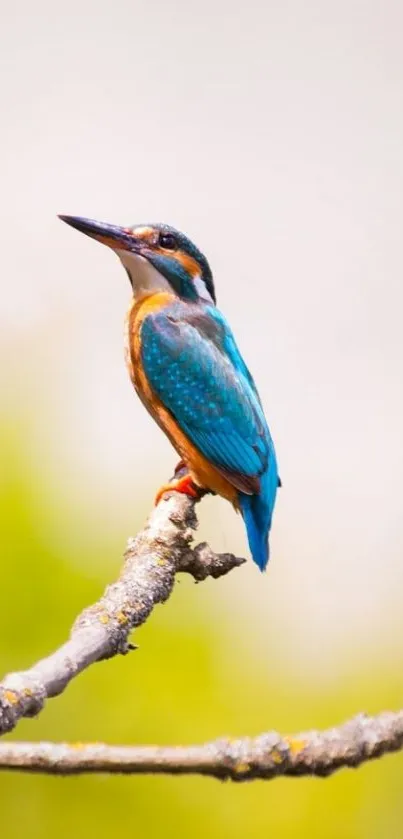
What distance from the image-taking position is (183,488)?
7.61ft

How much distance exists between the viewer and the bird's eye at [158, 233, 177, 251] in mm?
2406

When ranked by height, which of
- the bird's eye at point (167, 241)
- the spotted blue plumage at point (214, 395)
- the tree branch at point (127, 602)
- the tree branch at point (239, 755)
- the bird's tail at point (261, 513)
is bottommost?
A: the tree branch at point (239, 755)

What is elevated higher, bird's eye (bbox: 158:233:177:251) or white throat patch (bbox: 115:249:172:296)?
bird's eye (bbox: 158:233:177:251)

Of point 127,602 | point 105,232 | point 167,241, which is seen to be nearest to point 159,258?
point 167,241

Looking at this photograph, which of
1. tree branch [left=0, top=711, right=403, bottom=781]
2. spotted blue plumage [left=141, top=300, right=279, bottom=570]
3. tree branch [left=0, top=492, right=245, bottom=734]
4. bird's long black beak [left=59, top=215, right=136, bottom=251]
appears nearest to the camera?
tree branch [left=0, top=711, right=403, bottom=781]

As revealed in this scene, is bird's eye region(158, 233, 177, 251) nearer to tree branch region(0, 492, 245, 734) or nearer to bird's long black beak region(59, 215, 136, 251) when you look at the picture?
bird's long black beak region(59, 215, 136, 251)

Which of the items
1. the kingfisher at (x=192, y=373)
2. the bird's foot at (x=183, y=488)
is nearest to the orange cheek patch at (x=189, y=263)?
Result: the kingfisher at (x=192, y=373)

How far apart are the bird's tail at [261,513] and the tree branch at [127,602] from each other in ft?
0.36

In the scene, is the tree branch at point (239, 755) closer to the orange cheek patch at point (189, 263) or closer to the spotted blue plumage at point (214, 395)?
the spotted blue plumage at point (214, 395)

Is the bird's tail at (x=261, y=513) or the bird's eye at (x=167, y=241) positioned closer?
the bird's tail at (x=261, y=513)

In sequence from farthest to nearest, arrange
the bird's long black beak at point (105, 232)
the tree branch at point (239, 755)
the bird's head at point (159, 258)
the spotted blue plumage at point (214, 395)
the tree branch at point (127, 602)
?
the bird's head at point (159, 258), the spotted blue plumage at point (214, 395), the bird's long black beak at point (105, 232), the tree branch at point (127, 602), the tree branch at point (239, 755)

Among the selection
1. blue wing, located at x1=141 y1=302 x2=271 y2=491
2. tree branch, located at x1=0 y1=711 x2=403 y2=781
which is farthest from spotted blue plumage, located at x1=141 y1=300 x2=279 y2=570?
tree branch, located at x1=0 y1=711 x2=403 y2=781

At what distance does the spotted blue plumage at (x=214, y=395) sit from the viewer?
225 cm

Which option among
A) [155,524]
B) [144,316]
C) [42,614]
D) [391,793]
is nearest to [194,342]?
[144,316]
